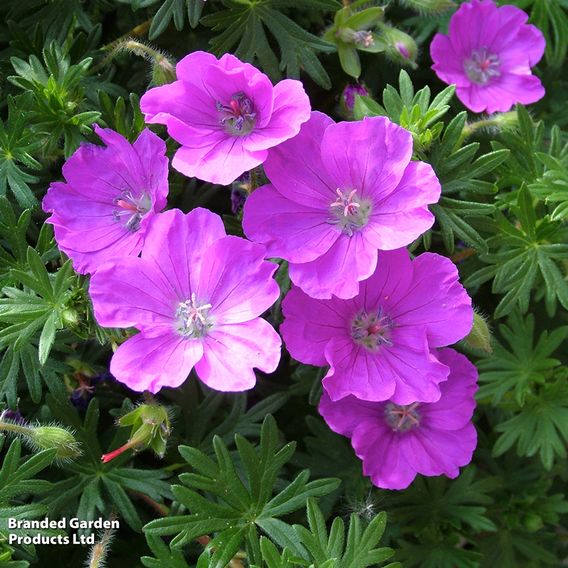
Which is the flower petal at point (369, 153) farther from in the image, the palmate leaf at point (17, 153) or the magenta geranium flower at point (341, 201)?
the palmate leaf at point (17, 153)

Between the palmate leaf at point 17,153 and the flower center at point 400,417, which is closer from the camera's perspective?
the palmate leaf at point 17,153

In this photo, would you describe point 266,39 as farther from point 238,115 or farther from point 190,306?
point 190,306

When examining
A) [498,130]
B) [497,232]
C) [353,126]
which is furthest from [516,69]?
[353,126]

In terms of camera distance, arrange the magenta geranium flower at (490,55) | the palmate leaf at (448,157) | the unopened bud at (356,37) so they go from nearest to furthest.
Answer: the palmate leaf at (448,157) < the unopened bud at (356,37) < the magenta geranium flower at (490,55)

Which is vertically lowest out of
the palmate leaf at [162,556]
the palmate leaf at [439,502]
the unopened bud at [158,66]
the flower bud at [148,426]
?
the palmate leaf at [439,502]

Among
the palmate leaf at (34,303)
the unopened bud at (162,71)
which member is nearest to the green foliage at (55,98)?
the unopened bud at (162,71)

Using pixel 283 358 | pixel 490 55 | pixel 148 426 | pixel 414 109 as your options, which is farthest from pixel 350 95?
pixel 148 426

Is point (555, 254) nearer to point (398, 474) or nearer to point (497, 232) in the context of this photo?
point (497, 232)
